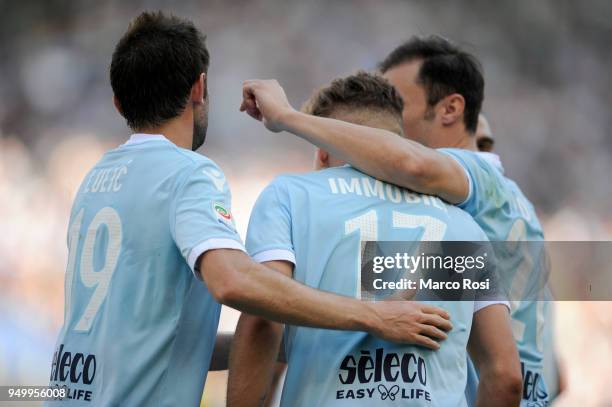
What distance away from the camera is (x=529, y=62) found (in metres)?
9.57

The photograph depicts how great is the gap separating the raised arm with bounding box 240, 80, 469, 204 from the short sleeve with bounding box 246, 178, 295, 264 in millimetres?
197

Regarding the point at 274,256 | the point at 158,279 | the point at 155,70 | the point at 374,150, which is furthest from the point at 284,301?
the point at 155,70

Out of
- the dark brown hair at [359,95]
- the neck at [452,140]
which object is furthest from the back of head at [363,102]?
the neck at [452,140]

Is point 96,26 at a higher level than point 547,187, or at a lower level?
higher

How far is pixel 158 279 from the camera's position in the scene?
231cm

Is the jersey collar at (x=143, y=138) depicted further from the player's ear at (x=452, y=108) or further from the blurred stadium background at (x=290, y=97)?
the blurred stadium background at (x=290, y=97)

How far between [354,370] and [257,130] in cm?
636

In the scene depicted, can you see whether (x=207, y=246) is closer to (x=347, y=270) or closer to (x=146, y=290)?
(x=146, y=290)

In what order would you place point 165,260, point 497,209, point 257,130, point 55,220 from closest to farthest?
point 165,260, point 497,209, point 55,220, point 257,130

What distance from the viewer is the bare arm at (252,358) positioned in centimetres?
239

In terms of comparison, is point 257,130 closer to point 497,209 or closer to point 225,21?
point 225,21

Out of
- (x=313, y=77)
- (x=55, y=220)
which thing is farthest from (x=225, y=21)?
(x=55, y=220)

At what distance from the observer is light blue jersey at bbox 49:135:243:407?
89.4 inches

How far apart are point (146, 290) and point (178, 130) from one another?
0.52 m
